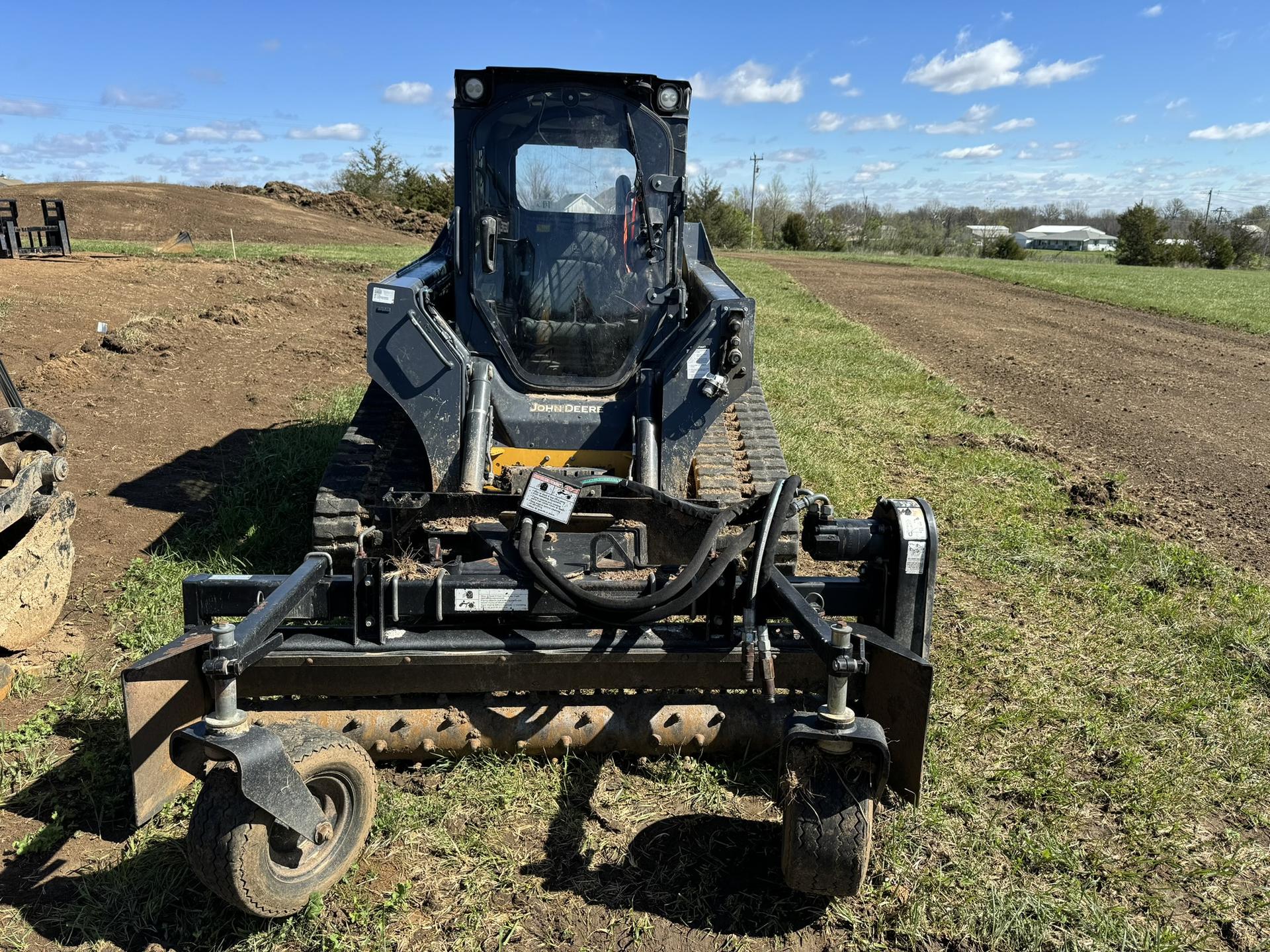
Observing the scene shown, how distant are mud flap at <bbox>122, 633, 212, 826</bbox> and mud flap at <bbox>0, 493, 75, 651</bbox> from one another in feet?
5.52

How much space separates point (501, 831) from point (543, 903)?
1.24 ft

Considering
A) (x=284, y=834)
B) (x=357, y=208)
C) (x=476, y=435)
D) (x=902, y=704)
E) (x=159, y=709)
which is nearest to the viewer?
(x=284, y=834)

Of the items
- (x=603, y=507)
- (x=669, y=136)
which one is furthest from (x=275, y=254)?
(x=603, y=507)

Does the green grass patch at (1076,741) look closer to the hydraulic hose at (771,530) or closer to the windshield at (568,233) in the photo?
the hydraulic hose at (771,530)

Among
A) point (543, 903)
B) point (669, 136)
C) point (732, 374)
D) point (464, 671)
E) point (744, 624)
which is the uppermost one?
point (669, 136)

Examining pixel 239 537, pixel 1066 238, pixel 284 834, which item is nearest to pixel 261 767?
pixel 284 834

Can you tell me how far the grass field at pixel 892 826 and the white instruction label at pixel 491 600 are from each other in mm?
601

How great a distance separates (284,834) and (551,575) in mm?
1120

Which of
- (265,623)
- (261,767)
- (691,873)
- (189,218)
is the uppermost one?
(189,218)

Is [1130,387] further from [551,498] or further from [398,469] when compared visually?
[551,498]

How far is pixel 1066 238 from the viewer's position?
11200cm

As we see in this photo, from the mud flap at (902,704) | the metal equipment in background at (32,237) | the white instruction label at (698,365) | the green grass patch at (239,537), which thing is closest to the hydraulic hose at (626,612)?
the mud flap at (902,704)

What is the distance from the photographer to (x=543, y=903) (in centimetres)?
306

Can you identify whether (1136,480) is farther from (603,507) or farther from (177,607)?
(177,607)
